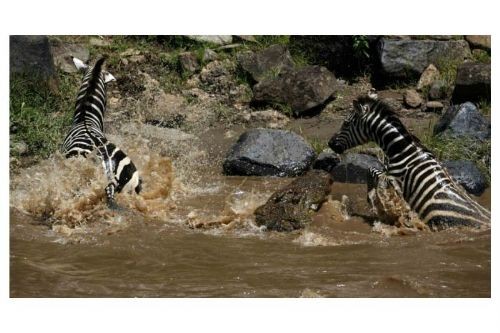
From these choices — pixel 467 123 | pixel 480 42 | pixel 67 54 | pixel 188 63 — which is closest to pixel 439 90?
pixel 480 42

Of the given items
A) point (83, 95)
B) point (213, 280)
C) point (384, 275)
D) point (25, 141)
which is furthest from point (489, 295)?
point (25, 141)

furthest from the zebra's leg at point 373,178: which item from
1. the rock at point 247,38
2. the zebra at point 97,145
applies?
the rock at point 247,38

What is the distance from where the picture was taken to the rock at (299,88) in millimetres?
12250

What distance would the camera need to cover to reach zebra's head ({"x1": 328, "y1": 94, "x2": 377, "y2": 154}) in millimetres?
8922

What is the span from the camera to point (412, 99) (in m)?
12.1

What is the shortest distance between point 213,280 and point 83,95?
4.39m

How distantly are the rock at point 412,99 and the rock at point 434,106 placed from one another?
18 cm

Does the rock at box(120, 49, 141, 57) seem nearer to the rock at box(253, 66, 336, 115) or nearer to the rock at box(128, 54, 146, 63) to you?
the rock at box(128, 54, 146, 63)

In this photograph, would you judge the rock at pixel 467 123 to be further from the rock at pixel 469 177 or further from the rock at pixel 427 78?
the rock at pixel 427 78

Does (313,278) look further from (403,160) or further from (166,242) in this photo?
(403,160)

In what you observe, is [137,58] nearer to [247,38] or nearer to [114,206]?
[247,38]

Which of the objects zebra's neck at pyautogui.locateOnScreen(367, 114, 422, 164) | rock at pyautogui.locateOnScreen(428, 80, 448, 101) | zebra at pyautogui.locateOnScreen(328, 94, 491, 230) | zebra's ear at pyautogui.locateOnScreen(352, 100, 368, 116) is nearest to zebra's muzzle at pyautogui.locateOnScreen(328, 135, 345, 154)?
zebra at pyautogui.locateOnScreen(328, 94, 491, 230)

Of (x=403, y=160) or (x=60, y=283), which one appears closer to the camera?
(x=60, y=283)

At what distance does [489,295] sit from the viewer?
19.8ft
